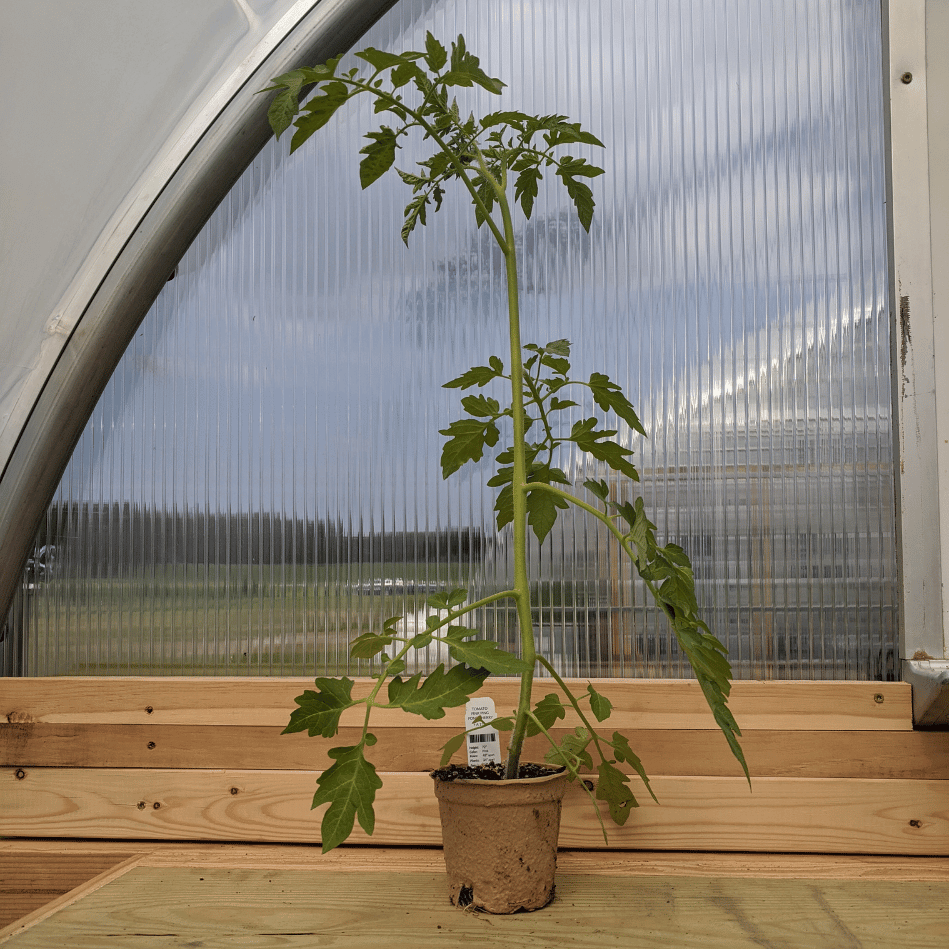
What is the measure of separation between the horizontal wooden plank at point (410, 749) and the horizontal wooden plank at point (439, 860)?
0.09 metres

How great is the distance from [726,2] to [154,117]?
2.54 ft

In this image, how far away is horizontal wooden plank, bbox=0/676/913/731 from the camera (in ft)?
2.91

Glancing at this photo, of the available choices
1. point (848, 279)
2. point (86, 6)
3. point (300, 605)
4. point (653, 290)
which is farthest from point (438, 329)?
point (86, 6)

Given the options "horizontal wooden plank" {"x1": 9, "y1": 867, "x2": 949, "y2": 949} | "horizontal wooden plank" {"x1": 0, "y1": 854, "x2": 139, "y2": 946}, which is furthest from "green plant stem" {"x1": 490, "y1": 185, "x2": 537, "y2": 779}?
"horizontal wooden plank" {"x1": 0, "y1": 854, "x2": 139, "y2": 946}

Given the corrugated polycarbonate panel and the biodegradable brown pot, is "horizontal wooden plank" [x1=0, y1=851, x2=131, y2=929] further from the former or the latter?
the biodegradable brown pot

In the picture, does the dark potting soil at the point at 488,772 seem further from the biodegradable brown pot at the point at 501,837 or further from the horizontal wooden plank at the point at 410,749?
the horizontal wooden plank at the point at 410,749

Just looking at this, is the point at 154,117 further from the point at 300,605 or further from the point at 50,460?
the point at 300,605

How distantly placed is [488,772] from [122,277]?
31.4 inches

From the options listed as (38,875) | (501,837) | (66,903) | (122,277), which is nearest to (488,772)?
(501,837)

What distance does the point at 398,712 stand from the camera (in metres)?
0.92

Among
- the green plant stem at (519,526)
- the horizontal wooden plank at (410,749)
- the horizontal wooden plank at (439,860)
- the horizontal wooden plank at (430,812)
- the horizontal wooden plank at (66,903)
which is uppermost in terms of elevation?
the green plant stem at (519,526)

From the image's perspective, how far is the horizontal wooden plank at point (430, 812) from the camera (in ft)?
2.83

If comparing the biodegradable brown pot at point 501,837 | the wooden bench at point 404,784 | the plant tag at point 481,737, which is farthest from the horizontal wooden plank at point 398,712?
the biodegradable brown pot at point 501,837

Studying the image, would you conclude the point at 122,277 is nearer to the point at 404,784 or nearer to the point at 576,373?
the point at 576,373
